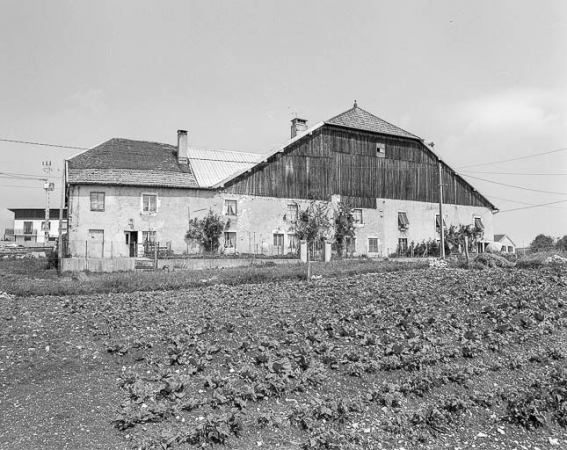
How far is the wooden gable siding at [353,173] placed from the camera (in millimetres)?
38656

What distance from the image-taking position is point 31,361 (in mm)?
6883

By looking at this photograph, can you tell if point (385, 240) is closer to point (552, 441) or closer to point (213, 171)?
point (213, 171)

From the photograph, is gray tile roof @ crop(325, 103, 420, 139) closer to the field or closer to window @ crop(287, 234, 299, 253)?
window @ crop(287, 234, 299, 253)

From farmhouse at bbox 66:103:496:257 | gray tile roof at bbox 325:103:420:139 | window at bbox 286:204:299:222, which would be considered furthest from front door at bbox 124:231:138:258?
gray tile roof at bbox 325:103:420:139

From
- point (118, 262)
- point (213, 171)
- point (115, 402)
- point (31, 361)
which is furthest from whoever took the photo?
point (213, 171)

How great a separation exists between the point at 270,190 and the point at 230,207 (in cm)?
351

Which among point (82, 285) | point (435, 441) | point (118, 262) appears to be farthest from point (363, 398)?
point (118, 262)

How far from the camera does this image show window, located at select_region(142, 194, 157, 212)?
34438mm

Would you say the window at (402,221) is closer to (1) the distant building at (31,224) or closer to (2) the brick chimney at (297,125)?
(2) the brick chimney at (297,125)

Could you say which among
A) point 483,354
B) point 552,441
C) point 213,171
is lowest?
point 552,441

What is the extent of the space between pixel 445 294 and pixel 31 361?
8.06 m

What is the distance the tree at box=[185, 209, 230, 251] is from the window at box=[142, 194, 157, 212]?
2719 millimetres

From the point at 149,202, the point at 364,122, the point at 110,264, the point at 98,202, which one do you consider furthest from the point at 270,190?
the point at 110,264

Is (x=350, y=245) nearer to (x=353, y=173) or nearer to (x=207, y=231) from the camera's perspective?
(x=353, y=173)
